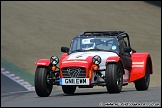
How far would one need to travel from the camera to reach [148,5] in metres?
48.0

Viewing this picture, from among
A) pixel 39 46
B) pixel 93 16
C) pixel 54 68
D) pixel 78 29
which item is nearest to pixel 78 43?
pixel 54 68

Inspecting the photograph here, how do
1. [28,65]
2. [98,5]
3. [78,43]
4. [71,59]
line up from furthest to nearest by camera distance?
1. [98,5]
2. [28,65]
3. [78,43]
4. [71,59]

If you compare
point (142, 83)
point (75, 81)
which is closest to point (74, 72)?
point (75, 81)

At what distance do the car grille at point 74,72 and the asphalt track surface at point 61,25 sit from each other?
7.19 m

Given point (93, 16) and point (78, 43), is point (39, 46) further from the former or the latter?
point (78, 43)

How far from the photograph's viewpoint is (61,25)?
3853 cm

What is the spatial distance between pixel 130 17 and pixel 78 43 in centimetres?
2788

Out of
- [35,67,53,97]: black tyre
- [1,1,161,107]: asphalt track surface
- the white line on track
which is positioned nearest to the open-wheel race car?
[35,67,53,97]: black tyre

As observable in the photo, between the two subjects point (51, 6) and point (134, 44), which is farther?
point (51, 6)

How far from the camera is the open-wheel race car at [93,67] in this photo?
14.2m

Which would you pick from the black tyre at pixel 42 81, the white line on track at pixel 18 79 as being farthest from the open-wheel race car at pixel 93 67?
the white line on track at pixel 18 79

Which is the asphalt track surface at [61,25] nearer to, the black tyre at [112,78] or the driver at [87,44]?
the driver at [87,44]

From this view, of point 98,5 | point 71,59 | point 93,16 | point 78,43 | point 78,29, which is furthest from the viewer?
point 98,5

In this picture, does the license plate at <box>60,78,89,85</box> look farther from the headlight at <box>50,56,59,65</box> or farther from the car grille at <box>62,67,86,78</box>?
the headlight at <box>50,56,59,65</box>
